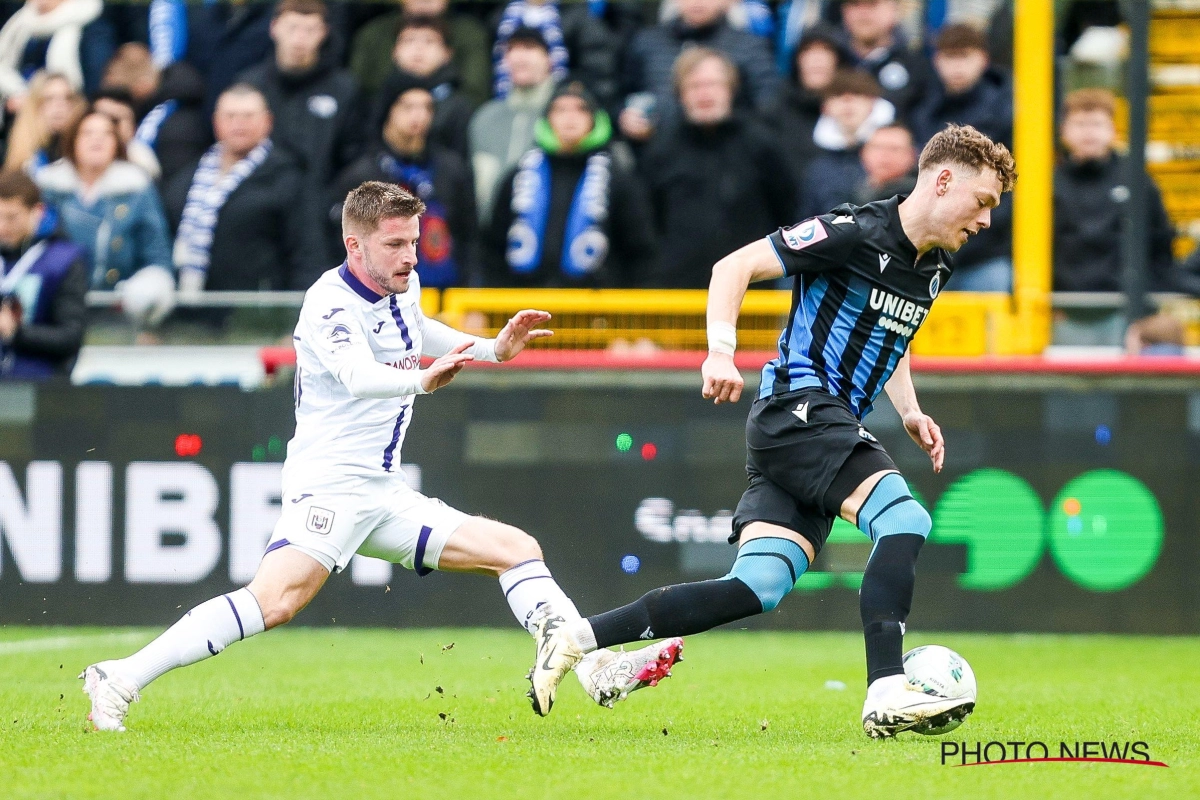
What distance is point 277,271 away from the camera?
10641mm

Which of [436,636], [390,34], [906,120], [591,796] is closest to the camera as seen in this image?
[591,796]

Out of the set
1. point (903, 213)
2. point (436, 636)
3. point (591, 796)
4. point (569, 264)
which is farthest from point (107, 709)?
point (569, 264)

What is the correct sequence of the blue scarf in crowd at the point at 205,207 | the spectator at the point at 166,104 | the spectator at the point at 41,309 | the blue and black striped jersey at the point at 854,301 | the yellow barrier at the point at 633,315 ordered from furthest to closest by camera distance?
1. the spectator at the point at 166,104
2. the blue scarf in crowd at the point at 205,207
3. the yellow barrier at the point at 633,315
4. the spectator at the point at 41,309
5. the blue and black striped jersey at the point at 854,301

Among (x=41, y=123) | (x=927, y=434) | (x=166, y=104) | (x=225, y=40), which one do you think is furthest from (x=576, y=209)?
(x=927, y=434)

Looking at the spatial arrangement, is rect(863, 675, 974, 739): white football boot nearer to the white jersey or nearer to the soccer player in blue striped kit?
the soccer player in blue striped kit

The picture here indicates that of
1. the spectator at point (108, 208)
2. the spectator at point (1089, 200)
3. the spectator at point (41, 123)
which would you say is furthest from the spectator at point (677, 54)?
the spectator at point (41, 123)

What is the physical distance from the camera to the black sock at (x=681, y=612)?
222 inches

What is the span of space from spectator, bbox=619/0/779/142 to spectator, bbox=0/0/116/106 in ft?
12.5

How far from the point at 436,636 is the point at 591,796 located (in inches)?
196

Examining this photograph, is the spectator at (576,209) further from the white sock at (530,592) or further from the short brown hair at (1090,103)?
the white sock at (530,592)

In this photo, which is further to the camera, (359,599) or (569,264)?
(569,264)

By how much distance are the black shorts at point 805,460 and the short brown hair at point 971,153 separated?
88cm

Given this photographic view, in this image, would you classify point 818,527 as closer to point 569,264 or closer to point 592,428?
point 592,428

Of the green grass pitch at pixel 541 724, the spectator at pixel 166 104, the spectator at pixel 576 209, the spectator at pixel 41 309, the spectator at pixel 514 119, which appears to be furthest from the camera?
the spectator at pixel 166 104
